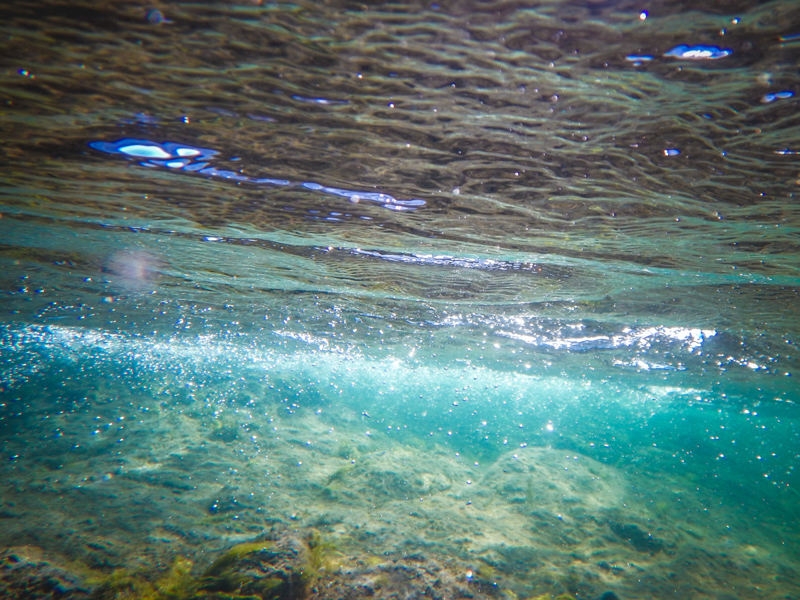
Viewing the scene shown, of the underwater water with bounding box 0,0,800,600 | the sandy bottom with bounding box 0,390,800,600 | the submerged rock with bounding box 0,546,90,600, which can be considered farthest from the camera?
the sandy bottom with bounding box 0,390,800,600

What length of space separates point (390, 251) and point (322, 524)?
1111 centimetres

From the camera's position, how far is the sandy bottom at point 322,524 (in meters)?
9.11

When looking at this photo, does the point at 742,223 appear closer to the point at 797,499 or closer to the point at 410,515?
A: the point at 410,515

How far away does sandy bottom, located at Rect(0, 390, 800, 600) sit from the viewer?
9109 mm

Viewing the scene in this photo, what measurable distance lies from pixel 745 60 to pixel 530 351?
73.5 ft

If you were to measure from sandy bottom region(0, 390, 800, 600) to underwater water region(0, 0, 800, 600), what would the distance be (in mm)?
127

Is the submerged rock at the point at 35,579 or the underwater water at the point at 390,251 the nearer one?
the underwater water at the point at 390,251

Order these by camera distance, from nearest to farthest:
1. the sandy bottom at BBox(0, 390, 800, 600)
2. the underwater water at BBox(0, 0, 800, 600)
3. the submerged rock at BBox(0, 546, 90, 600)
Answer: the underwater water at BBox(0, 0, 800, 600), the submerged rock at BBox(0, 546, 90, 600), the sandy bottom at BBox(0, 390, 800, 600)

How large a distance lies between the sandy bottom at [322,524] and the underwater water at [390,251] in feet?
0.42

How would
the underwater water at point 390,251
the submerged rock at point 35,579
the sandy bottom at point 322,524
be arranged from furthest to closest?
the sandy bottom at point 322,524 < the submerged rock at point 35,579 < the underwater water at point 390,251

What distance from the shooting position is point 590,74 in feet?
14.9

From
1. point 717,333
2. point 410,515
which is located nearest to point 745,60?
point 717,333

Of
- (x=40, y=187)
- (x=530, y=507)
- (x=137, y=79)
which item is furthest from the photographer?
(x=530, y=507)

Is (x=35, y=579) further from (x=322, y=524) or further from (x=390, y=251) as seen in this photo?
(x=390, y=251)
